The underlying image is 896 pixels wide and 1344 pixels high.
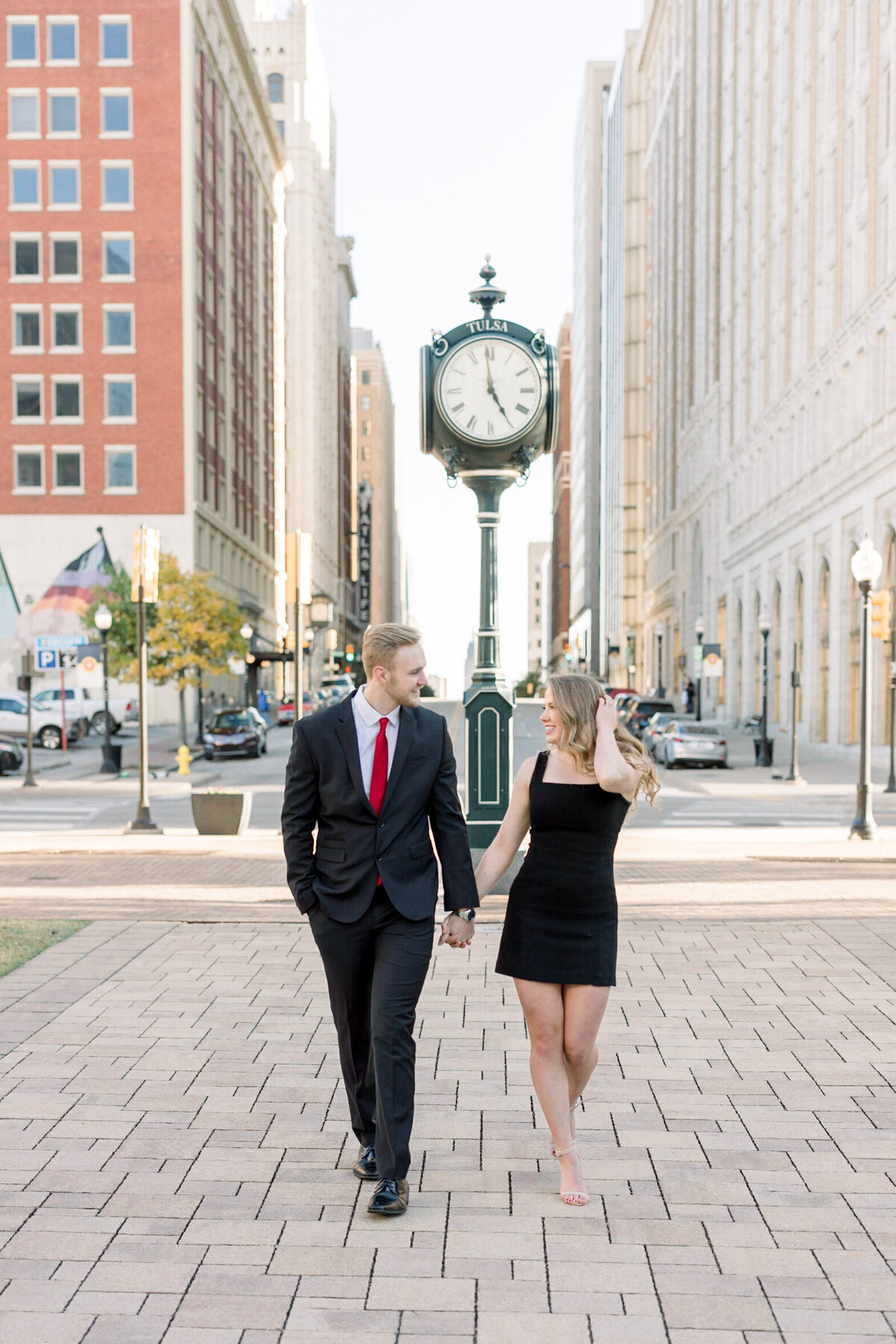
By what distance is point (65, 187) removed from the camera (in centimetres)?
5638

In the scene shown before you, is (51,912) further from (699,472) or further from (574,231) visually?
(574,231)

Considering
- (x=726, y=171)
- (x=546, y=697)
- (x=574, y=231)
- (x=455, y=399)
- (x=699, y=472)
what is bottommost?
(x=546, y=697)

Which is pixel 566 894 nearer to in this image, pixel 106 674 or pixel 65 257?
pixel 106 674

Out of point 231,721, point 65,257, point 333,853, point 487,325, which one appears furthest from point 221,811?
point 65,257

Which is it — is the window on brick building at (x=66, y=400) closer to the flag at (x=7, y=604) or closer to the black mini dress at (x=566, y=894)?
the flag at (x=7, y=604)

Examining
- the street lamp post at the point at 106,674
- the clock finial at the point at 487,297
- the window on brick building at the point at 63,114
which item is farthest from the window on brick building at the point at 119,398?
the clock finial at the point at 487,297

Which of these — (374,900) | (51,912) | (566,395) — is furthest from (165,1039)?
(566,395)

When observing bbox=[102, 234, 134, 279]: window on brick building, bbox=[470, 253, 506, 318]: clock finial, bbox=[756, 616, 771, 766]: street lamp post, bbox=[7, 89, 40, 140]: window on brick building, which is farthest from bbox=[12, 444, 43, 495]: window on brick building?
bbox=[470, 253, 506, 318]: clock finial

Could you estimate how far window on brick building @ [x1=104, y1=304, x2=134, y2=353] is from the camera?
185 feet

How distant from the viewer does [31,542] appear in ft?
187

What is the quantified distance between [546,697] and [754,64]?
57804mm

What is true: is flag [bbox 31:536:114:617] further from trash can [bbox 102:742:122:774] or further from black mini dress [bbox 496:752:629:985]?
black mini dress [bbox 496:752:629:985]

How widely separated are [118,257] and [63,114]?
6.19 m

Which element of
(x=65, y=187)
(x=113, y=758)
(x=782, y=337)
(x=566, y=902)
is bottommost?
(x=113, y=758)
